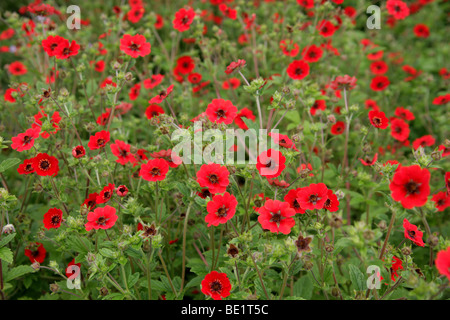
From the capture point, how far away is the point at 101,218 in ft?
6.18

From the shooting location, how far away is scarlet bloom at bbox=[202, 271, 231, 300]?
1821 millimetres

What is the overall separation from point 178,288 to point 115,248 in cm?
52

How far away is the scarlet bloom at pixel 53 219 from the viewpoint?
6.81 feet

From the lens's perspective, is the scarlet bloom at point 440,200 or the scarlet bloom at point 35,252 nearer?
the scarlet bloom at point 440,200

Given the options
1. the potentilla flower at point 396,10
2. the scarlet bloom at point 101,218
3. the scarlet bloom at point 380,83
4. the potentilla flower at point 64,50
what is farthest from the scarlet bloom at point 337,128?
the potentilla flower at point 64,50

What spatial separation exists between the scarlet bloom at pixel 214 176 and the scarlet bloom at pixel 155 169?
0.27 m

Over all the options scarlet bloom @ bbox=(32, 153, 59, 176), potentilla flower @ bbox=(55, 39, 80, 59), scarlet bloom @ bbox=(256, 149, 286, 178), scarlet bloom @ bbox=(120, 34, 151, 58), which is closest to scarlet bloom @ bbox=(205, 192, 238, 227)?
scarlet bloom @ bbox=(256, 149, 286, 178)

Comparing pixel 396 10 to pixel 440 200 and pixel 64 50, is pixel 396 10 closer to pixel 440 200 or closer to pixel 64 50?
pixel 440 200

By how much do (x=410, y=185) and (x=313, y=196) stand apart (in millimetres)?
446

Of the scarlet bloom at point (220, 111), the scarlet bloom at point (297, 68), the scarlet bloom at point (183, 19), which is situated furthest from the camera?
the scarlet bloom at point (183, 19)

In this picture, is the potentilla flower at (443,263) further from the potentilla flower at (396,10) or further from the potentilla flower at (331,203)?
the potentilla flower at (396,10)

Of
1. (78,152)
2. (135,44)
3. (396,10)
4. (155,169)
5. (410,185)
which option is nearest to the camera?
(410,185)

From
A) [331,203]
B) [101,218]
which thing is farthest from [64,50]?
[331,203]
